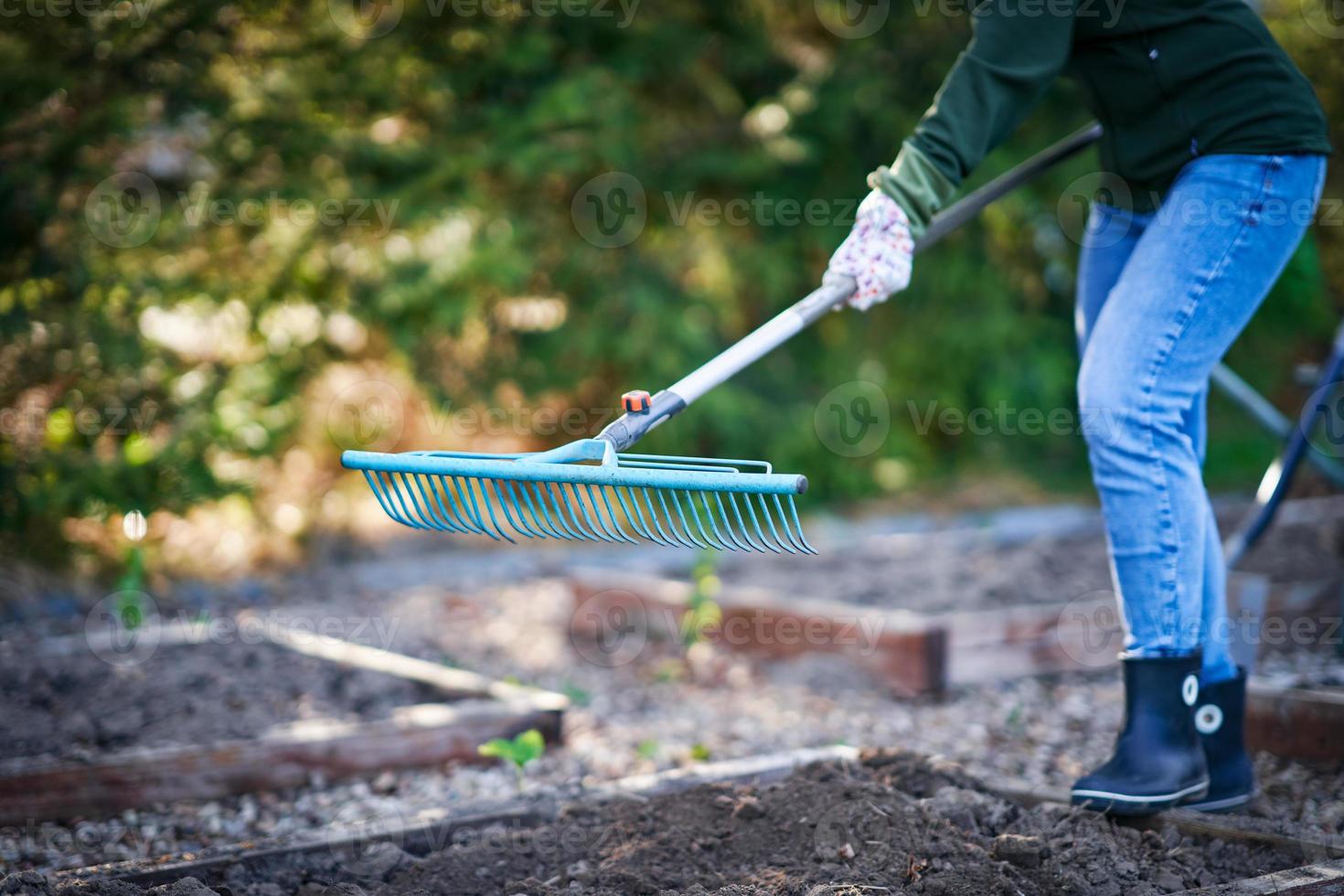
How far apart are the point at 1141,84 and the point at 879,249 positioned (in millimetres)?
553

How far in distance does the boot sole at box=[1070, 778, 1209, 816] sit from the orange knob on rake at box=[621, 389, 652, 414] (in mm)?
980

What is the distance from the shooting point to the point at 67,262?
4.16 metres

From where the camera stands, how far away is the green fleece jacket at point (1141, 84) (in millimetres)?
1889

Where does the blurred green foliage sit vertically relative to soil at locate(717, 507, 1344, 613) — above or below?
above

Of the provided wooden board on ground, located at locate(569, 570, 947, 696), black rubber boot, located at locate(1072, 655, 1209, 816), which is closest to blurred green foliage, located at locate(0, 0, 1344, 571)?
wooden board on ground, located at locate(569, 570, 947, 696)

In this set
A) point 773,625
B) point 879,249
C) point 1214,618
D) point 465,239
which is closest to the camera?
point 879,249

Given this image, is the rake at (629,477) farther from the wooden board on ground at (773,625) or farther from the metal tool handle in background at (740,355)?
the wooden board on ground at (773,625)

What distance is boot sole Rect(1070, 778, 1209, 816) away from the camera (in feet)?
6.04

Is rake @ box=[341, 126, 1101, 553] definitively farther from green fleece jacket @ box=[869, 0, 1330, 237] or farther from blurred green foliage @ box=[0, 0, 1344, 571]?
blurred green foliage @ box=[0, 0, 1344, 571]

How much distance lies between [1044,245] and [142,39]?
4.74 meters

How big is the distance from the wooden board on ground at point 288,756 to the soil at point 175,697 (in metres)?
0.08

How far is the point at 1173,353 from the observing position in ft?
6.21

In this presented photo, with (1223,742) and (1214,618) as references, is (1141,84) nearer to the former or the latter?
(1214,618)

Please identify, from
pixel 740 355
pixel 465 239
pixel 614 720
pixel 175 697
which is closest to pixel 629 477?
pixel 740 355
